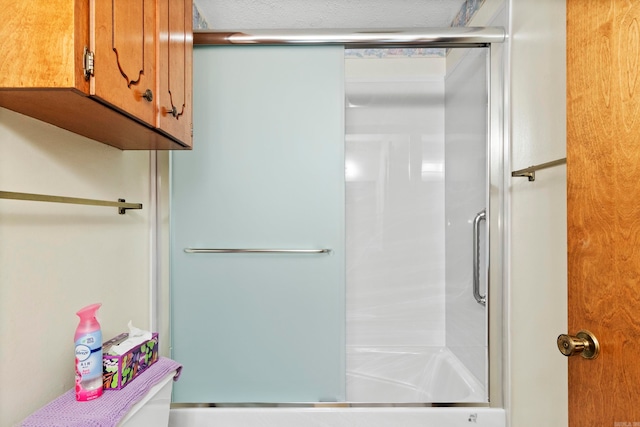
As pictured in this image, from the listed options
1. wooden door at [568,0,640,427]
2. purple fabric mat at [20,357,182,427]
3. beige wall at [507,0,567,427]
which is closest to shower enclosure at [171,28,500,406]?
beige wall at [507,0,567,427]

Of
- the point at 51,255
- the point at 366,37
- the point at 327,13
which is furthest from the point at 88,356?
the point at 327,13

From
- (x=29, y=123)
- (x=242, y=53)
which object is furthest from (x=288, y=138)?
(x=29, y=123)

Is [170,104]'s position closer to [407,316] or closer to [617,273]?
[617,273]

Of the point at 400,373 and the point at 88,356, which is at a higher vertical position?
the point at 88,356

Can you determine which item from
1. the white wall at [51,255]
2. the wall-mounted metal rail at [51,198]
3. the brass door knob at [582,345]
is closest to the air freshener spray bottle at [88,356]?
the white wall at [51,255]

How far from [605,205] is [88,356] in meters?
1.30

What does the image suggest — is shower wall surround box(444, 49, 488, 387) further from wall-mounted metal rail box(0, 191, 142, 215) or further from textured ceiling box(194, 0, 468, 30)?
wall-mounted metal rail box(0, 191, 142, 215)

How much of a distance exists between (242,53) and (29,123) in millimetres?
920

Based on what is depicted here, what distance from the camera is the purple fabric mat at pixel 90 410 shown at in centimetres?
89

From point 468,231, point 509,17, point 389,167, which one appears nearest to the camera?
point 509,17

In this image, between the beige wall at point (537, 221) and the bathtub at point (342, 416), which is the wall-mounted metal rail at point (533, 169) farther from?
the bathtub at point (342, 416)

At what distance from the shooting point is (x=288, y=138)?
1.63 m

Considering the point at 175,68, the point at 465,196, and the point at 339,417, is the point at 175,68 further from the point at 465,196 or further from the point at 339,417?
the point at 465,196

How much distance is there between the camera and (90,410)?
37.2 inches
